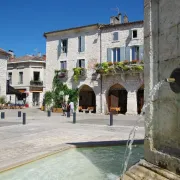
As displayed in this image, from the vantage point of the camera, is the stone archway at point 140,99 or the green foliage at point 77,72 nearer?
the stone archway at point 140,99

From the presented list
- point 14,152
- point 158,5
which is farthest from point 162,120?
point 14,152

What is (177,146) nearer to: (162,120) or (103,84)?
(162,120)

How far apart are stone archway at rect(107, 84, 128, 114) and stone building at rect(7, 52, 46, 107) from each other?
18.5 metres

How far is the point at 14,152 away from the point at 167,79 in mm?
4945

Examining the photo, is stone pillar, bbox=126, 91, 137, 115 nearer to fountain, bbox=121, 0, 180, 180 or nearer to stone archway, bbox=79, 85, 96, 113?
stone archway, bbox=79, 85, 96, 113

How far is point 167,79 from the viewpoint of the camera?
3.80 metres

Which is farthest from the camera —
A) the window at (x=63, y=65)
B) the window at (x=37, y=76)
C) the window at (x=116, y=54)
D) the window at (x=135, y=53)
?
the window at (x=37, y=76)

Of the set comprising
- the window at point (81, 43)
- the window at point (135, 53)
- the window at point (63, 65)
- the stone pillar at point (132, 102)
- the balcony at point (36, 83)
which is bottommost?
the stone pillar at point (132, 102)

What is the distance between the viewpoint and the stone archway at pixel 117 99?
28.4m

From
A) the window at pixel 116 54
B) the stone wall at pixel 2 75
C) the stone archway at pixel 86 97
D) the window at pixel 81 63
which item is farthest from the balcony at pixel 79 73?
the stone wall at pixel 2 75

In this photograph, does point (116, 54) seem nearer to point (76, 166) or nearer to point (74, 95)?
point (74, 95)

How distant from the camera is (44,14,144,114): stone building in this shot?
2673cm

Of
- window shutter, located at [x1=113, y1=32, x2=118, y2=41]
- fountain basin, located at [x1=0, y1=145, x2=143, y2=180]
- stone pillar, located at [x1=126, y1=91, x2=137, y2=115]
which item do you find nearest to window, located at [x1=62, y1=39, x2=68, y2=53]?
window shutter, located at [x1=113, y1=32, x2=118, y2=41]

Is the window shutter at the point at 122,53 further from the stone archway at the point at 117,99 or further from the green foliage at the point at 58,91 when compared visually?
the green foliage at the point at 58,91
